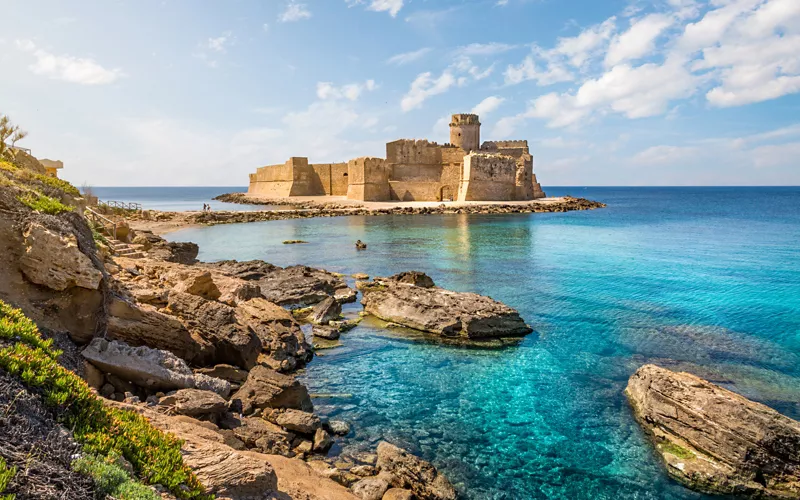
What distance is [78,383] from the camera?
12.9 ft

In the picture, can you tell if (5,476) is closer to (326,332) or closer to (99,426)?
(99,426)

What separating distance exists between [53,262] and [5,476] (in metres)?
4.25

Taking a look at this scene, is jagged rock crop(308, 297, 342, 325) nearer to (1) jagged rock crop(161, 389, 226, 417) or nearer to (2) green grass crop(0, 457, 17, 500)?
(1) jagged rock crop(161, 389, 226, 417)

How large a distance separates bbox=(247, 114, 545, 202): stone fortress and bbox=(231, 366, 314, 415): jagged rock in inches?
1821

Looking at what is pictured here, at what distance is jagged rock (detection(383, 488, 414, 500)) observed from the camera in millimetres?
5488

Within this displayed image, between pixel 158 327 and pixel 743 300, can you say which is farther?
pixel 743 300

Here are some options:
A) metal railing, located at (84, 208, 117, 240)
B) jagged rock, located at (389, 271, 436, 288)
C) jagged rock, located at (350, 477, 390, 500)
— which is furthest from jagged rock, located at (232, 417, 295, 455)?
metal railing, located at (84, 208, 117, 240)

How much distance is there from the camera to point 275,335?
10078 millimetres

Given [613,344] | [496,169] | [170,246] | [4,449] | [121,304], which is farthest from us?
[496,169]

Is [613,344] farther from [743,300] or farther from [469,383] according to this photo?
[743,300]

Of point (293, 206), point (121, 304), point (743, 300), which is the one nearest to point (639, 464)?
point (121, 304)

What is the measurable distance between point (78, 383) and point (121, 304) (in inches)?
150

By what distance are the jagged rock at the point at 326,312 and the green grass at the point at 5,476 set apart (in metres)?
9.94

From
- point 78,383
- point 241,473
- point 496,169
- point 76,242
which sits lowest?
point 241,473
